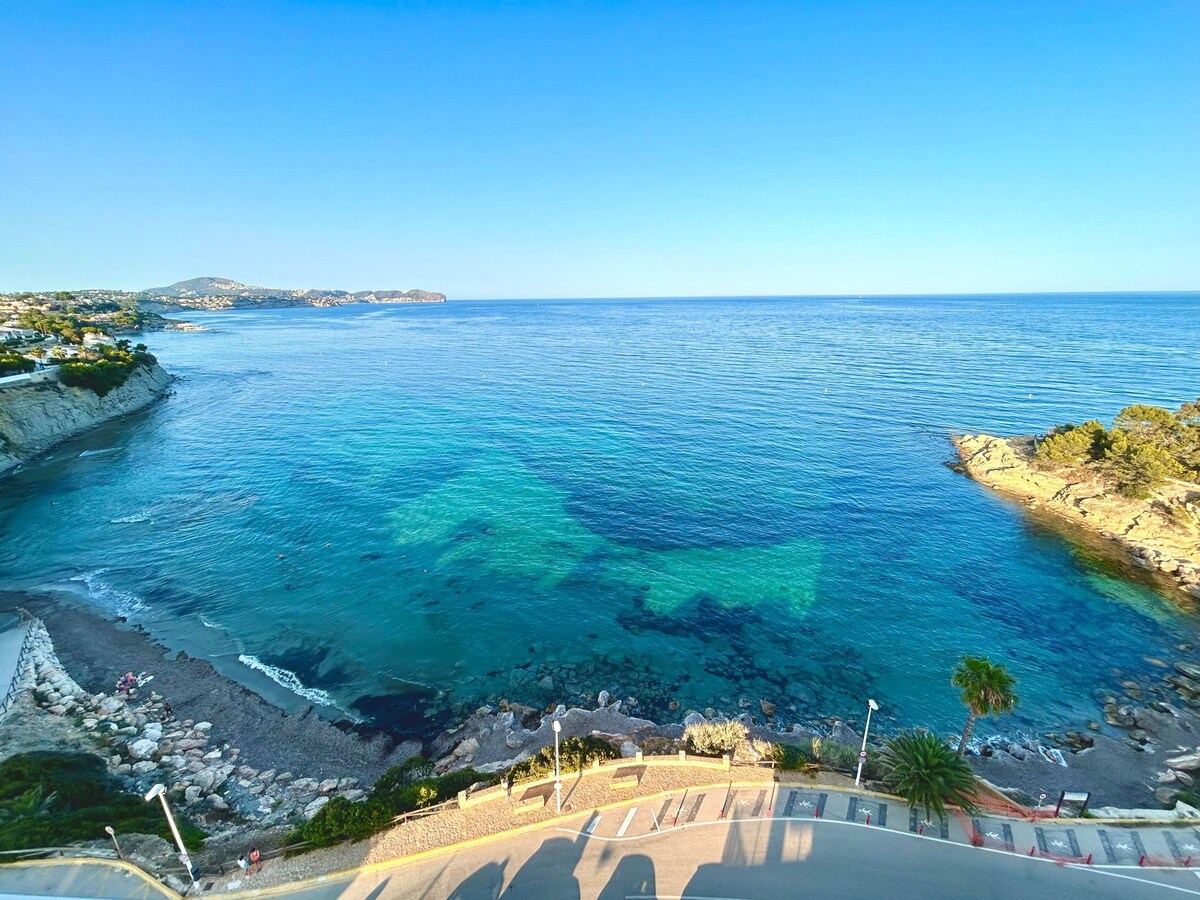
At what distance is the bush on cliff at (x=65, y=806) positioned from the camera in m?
21.4

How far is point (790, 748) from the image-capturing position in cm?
2583

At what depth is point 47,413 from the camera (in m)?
75.3

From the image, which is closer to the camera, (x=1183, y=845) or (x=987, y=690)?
(x=1183, y=845)

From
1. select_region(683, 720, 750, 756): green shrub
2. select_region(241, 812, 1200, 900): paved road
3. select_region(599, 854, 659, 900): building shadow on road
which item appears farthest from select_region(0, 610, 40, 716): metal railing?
select_region(683, 720, 750, 756): green shrub

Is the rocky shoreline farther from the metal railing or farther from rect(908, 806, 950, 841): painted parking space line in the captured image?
rect(908, 806, 950, 841): painted parking space line

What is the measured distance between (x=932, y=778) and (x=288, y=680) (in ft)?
122

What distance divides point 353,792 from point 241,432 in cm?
7080

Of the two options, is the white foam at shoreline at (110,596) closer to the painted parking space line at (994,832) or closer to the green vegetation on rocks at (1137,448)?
the painted parking space line at (994,832)

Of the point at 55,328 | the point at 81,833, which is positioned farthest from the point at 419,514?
the point at 55,328

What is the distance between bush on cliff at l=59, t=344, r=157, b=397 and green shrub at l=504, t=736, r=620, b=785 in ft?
334

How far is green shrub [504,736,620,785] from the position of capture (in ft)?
77.7

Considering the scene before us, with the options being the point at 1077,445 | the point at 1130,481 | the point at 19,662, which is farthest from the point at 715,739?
the point at 1077,445

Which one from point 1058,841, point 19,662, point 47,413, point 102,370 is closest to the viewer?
point 1058,841

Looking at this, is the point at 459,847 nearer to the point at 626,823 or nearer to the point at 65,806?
the point at 626,823
